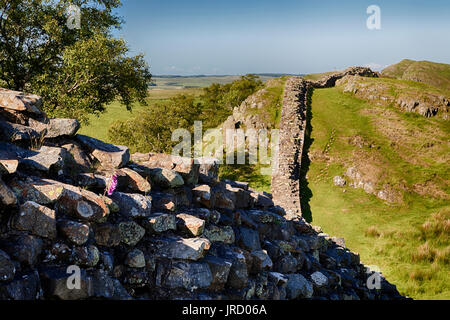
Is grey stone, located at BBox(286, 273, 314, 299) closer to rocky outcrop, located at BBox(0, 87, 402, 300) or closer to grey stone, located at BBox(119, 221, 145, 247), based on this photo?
rocky outcrop, located at BBox(0, 87, 402, 300)

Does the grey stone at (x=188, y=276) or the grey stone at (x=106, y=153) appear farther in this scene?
the grey stone at (x=106, y=153)

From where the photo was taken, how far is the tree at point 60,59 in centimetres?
1689

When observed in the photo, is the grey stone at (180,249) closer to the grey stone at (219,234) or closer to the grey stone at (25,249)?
the grey stone at (219,234)

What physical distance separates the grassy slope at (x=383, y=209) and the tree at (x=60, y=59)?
819 inches

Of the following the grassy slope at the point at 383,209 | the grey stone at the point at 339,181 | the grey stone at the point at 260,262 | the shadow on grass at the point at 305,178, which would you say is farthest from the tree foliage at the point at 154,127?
the grey stone at the point at 260,262

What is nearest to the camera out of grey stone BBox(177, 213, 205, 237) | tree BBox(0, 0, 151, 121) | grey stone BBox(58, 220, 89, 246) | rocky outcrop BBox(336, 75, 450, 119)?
grey stone BBox(58, 220, 89, 246)

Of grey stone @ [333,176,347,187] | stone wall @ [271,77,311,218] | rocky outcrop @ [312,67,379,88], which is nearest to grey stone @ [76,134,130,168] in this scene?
stone wall @ [271,77,311,218]

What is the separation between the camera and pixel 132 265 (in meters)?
6.07

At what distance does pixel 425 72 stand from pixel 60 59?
157m

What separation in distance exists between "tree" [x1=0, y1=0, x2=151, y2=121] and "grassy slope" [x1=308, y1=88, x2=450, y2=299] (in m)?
20.8

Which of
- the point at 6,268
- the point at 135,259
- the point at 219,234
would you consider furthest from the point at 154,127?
the point at 6,268

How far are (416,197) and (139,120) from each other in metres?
36.2

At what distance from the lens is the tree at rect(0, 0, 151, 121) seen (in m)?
16.9
